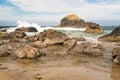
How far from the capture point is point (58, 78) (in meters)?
7.63

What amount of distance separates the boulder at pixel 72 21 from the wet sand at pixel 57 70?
5578 centimetres

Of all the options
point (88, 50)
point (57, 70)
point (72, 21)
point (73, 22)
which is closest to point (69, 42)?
point (88, 50)

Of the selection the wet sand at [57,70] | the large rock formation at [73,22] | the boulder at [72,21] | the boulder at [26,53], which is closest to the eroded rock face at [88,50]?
the wet sand at [57,70]

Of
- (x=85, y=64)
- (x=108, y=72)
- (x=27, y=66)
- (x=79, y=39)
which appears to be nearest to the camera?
(x=108, y=72)

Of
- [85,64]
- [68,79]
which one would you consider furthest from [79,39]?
[68,79]

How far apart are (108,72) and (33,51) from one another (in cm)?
470

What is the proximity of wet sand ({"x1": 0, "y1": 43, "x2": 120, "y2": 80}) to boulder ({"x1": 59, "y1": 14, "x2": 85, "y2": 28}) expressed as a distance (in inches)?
2196

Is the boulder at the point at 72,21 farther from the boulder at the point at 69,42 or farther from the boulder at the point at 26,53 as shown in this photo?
the boulder at the point at 26,53

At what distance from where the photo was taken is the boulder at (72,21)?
6794 cm

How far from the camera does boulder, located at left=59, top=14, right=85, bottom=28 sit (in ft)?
223

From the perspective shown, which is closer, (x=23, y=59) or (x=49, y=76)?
(x=49, y=76)

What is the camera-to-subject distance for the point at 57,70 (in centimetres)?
890

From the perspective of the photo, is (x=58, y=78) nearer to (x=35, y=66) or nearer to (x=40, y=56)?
(x=35, y=66)

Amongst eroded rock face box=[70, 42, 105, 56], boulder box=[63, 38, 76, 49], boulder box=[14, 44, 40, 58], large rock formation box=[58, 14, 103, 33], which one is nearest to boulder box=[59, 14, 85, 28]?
large rock formation box=[58, 14, 103, 33]
